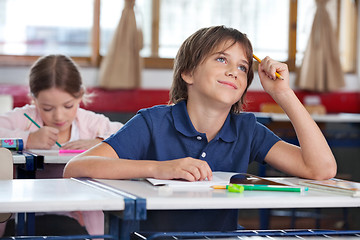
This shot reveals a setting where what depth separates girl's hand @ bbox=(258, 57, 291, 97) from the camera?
1602mm

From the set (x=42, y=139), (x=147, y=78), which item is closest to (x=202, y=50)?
(x=42, y=139)

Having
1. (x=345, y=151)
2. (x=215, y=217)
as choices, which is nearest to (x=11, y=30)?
(x=345, y=151)

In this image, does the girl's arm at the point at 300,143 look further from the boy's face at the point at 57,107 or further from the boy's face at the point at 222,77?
the boy's face at the point at 57,107

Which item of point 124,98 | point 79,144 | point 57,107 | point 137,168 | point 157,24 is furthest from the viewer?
point 157,24

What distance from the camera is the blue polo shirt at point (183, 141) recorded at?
5.19 ft

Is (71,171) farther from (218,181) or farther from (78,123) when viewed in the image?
(78,123)

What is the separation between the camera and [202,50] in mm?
1660

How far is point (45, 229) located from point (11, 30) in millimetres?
1811

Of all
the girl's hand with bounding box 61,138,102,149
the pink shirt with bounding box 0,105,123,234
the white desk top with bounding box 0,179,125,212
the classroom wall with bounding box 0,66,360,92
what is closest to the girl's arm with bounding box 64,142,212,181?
the white desk top with bounding box 0,179,125,212

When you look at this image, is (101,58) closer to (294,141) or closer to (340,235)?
(294,141)

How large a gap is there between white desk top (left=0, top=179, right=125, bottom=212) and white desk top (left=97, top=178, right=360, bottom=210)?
67 millimetres

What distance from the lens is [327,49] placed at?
15.9ft

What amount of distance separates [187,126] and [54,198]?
69 cm

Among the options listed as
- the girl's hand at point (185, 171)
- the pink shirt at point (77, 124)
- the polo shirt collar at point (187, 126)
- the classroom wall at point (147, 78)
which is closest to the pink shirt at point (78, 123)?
the pink shirt at point (77, 124)
